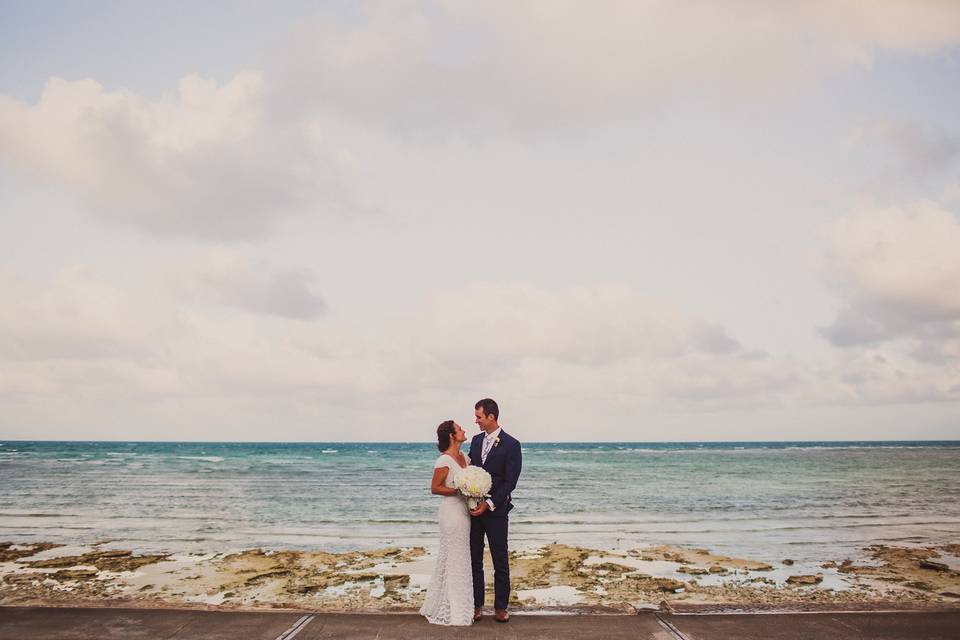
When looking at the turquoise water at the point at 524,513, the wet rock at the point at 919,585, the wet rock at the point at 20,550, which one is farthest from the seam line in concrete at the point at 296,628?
the wet rock at the point at 919,585

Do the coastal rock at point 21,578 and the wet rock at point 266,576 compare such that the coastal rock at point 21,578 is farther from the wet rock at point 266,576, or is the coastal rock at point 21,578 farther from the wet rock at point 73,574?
the wet rock at point 266,576

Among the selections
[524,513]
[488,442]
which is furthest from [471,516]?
[524,513]

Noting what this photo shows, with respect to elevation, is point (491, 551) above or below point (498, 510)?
below

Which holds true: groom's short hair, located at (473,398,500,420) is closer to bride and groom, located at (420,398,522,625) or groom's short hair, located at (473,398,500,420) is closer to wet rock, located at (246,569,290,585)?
bride and groom, located at (420,398,522,625)

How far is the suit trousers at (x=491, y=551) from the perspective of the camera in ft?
20.8

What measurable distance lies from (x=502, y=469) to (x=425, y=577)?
460 cm

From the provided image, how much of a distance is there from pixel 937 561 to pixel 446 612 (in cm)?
1071

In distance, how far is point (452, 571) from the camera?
6.34 m

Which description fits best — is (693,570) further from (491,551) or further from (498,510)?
(498,510)

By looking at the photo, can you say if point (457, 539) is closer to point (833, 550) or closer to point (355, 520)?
point (833, 550)

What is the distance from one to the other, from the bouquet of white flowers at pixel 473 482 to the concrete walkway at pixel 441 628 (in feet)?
4.04

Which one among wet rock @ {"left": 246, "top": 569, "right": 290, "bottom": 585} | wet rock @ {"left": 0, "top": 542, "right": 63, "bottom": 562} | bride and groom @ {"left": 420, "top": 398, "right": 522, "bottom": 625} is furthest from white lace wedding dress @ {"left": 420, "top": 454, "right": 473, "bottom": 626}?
wet rock @ {"left": 0, "top": 542, "right": 63, "bottom": 562}

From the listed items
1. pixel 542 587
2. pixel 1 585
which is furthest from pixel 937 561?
pixel 1 585

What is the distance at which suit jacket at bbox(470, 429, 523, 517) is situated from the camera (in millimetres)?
6469
